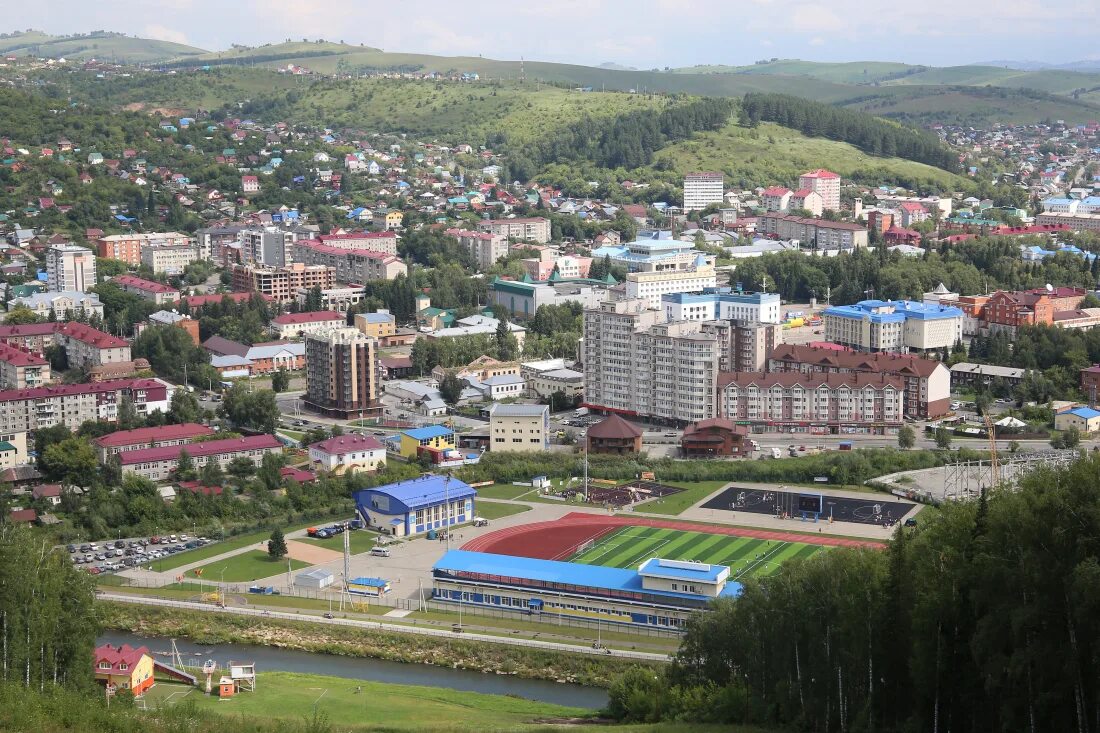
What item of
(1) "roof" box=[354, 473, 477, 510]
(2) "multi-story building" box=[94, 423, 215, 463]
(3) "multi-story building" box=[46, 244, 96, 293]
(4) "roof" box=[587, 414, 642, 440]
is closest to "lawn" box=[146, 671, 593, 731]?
(1) "roof" box=[354, 473, 477, 510]

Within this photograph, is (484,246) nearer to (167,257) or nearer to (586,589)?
(167,257)

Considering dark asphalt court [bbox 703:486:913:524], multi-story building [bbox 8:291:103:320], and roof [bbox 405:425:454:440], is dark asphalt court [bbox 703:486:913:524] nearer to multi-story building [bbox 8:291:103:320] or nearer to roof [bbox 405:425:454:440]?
roof [bbox 405:425:454:440]

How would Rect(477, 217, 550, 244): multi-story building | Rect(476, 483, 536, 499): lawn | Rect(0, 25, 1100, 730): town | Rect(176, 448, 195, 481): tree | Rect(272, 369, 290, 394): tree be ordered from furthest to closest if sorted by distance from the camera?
Rect(477, 217, 550, 244): multi-story building
Rect(272, 369, 290, 394): tree
Rect(176, 448, 195, 481): tree
Rect(476, 483, 536, 499): lawn
Rect(0, 25, 1100, 730): town

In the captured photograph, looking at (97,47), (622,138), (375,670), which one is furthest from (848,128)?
(97,47)

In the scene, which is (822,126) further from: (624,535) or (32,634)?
(32,634)

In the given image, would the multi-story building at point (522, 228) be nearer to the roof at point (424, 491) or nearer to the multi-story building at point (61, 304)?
the multi-story building at point (61, 304)

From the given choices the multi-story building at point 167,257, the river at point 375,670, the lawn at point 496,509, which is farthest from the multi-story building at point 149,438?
the multi-story building at point 167,257
